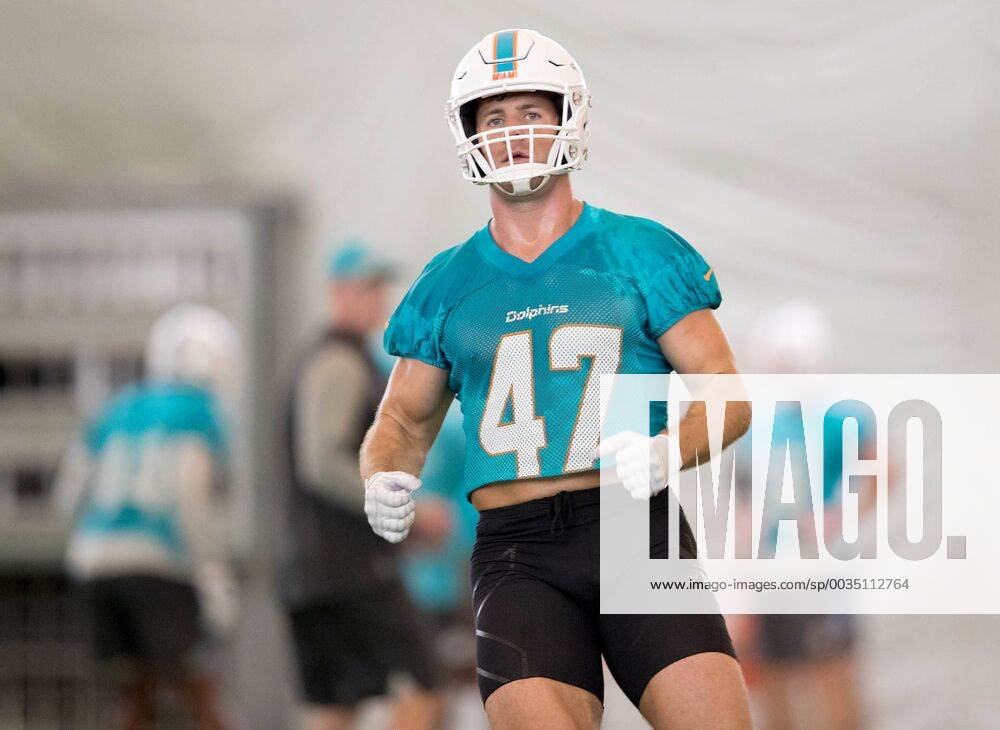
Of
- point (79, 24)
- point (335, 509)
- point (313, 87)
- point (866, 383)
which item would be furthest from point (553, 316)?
point (79, 24)

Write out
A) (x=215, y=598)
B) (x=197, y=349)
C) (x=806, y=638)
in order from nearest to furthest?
1. (x=806, y=638)
2. (x=197, y=349)
3. (x=215, y=598)

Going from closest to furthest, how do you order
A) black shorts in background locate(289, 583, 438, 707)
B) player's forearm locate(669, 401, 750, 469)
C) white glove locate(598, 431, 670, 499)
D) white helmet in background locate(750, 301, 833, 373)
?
white glove locate(598, 431, 670, 499) < player's forearm locate(669, 401, 750, 469) < black shorts in background locate(289, 583, 438, 707) < white helmet in background locate(750, 301, 833, 373)

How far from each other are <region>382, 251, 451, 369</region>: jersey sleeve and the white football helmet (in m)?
0.22

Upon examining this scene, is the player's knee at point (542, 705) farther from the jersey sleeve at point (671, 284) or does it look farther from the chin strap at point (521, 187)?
the chin strap at point (521, 187)

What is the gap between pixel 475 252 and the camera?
8.70 ft

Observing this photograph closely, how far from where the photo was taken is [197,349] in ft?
15.8

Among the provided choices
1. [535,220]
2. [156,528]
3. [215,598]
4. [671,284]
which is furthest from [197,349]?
[671,284]

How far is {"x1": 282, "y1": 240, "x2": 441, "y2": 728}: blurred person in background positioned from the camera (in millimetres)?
4191

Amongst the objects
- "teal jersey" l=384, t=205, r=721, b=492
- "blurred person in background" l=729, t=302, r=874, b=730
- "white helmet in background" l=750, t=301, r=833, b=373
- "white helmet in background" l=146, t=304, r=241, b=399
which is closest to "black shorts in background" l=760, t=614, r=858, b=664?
"blurred person in background" l=729, t=302, r=874, b=730

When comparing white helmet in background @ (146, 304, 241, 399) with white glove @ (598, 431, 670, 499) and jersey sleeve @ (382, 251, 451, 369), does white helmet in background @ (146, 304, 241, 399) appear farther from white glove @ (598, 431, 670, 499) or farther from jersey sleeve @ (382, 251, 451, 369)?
white glove @ (598, 431, 670, 499)

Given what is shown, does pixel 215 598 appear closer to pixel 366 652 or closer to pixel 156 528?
pixel 156 528

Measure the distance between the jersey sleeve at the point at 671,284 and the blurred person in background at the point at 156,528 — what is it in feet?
8.09

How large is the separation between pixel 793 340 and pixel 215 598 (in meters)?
2.19

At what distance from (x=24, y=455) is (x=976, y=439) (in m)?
3.69
